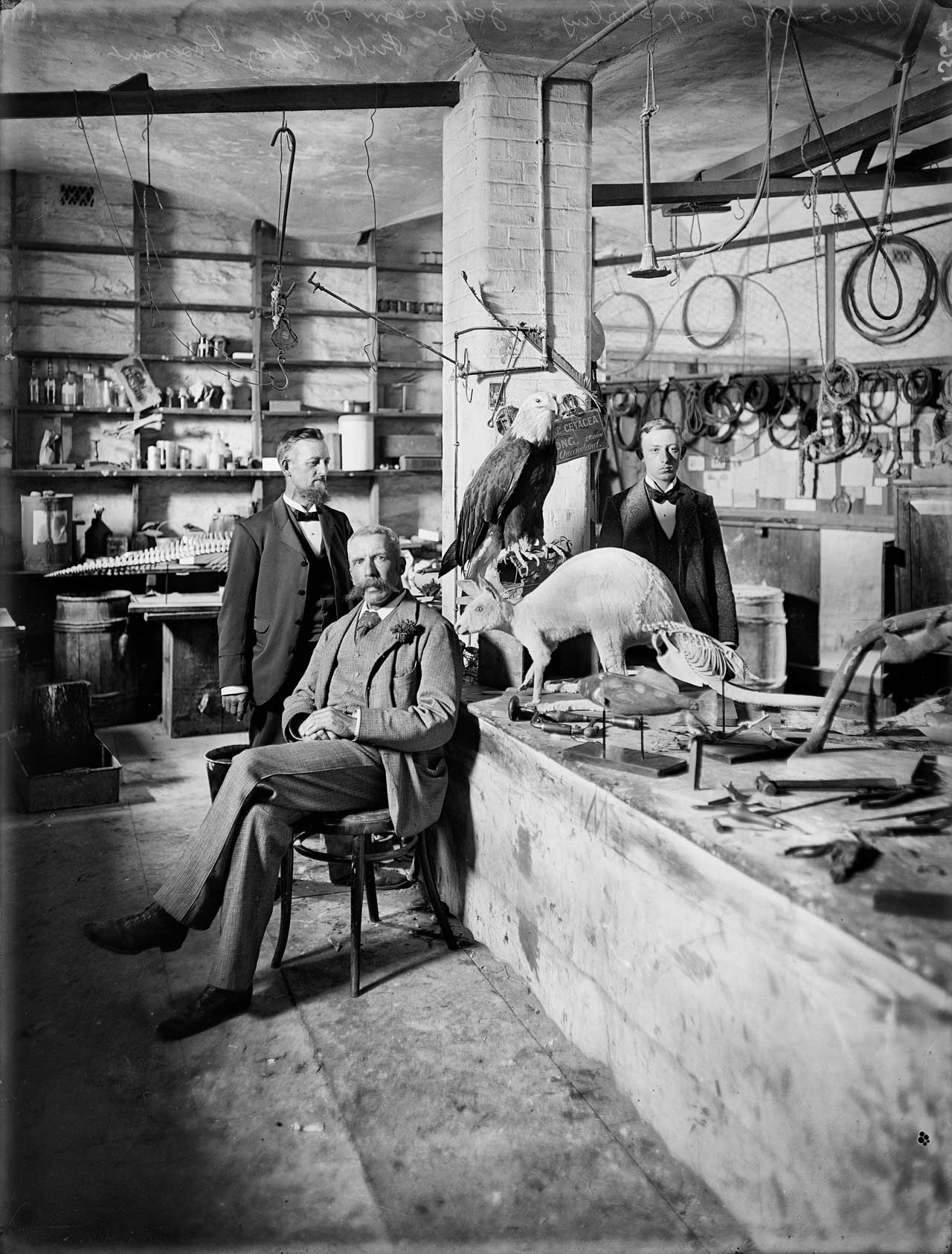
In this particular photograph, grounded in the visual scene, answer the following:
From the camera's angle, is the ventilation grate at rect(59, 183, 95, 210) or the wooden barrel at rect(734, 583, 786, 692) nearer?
the wooden barrel at rect(734, 583, 786, 692)

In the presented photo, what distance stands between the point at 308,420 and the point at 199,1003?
7.01 meters

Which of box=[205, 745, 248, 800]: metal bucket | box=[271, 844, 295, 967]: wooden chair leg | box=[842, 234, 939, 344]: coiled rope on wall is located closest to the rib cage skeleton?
box=[271, 844, 295, 967]: wooden chair leg

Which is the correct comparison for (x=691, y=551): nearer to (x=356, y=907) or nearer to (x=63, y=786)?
(x=356, y=907)

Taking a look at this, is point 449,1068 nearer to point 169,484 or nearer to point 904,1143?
point 904,1143

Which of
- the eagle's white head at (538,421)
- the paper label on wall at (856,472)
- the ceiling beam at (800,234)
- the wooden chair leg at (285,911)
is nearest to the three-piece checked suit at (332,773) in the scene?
the wooden chair leg at (285,911)

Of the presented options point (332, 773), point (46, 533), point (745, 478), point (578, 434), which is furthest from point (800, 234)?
point (332, 773)

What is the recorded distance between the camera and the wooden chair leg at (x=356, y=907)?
3410 mm

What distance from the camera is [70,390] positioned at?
8664 mm

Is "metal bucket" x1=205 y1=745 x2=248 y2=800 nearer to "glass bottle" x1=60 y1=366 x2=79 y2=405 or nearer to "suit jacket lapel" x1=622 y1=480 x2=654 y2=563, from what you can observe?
"suit jacket lapel" x1=622 y1=480 x2=654 y2=563

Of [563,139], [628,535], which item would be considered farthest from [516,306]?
[628,535]

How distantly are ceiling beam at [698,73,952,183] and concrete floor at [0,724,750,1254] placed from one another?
3.55 metres

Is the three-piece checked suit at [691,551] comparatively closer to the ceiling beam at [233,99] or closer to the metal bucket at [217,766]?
the metal bucket at [217,766]

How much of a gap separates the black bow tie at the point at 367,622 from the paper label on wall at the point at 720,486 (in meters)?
7.21

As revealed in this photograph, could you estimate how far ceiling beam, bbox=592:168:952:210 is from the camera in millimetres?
5527
